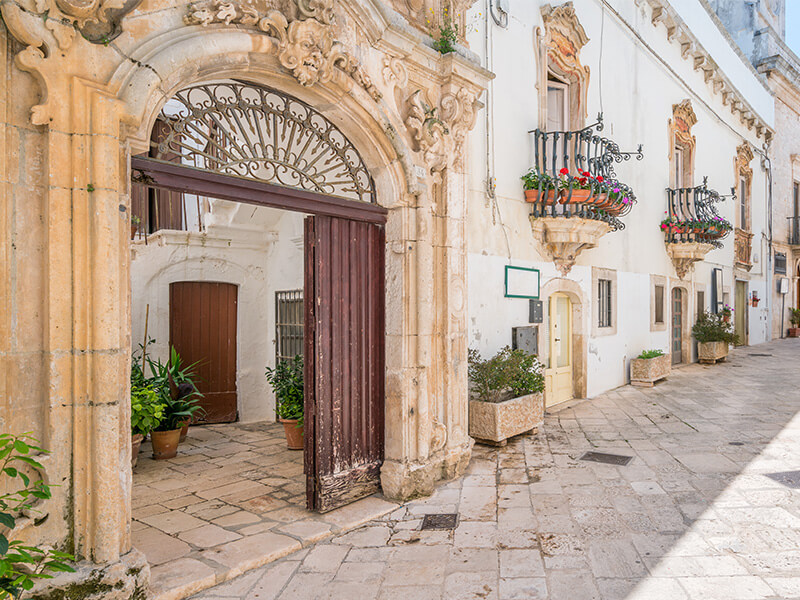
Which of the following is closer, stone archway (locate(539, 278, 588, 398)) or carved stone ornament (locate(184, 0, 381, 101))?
carved stone ornament (locate(184, 0, 381, 101))

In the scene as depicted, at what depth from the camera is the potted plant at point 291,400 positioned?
587 centimetres

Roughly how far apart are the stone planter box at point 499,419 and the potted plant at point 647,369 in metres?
4.35

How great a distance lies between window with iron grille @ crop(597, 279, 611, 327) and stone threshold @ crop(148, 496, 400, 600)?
19.1ft

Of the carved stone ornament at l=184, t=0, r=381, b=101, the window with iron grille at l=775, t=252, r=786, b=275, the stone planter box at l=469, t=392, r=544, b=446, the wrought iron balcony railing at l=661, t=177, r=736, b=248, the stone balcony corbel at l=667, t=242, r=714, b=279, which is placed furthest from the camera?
the window with iron grille at l=775, t=252, r=786, b=275

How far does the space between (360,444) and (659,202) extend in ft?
29.8

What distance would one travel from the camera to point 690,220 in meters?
11.5

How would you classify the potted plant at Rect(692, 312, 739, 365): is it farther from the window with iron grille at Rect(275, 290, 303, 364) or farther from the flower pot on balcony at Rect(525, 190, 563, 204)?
the window with iron grille at Rect(275, 290, 303, 364)

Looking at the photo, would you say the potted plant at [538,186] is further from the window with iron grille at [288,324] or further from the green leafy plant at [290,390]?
the green leafy plant at [290,390]

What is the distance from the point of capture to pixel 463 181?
16.4 ft

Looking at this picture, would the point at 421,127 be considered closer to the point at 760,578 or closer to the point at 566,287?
the point at 760,578

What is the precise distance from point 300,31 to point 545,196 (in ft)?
14.6

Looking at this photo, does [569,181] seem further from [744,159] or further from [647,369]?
[744,159]

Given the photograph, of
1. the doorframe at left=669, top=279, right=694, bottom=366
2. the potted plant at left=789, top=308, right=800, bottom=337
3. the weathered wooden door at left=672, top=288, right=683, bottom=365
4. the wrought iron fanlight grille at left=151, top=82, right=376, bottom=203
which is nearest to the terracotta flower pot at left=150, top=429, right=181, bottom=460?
the wrought iron fanlight grille at left=151, top=82, right=376, bottom=203

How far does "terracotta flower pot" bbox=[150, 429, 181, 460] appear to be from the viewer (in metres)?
5.62
